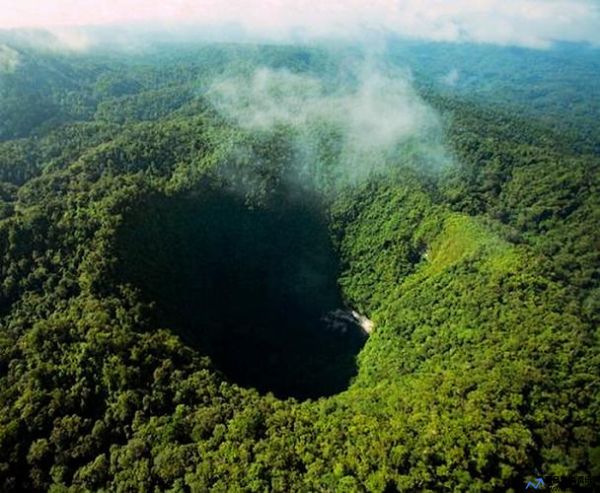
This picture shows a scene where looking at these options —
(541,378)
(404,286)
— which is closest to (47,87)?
(404,286)

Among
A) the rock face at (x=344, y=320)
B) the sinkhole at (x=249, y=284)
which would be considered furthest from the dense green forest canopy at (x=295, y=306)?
the sinkhole at (x=249, y=284)

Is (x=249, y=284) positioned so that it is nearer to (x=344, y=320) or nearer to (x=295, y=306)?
(x=295, y=306)

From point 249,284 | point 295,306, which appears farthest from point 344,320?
point 249,284

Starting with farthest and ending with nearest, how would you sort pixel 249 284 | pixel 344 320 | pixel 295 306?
pixel 249 284
pixel 295 306
pixel 344 320

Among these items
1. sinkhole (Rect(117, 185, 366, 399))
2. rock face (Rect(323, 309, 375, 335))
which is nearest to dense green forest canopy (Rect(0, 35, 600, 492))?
rock face (Rect(323, 309, 375, 335))

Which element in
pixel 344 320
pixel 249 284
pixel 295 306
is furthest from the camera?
pixel 249 284

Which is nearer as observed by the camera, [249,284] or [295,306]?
[295,306]
